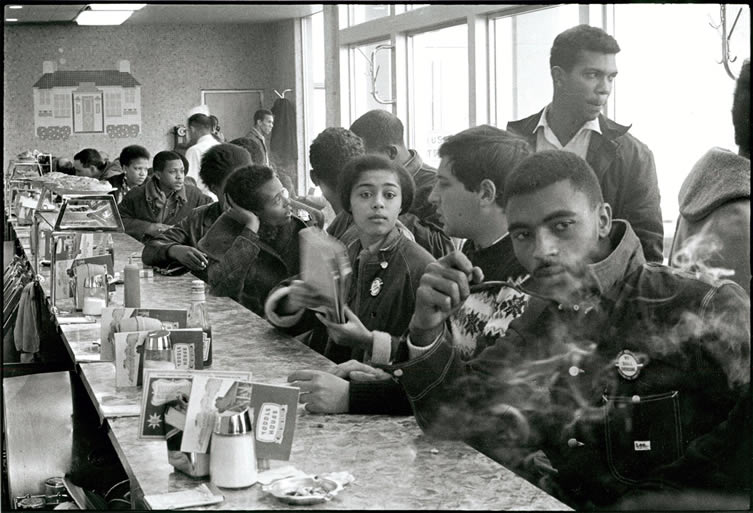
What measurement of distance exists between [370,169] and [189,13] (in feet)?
2.39

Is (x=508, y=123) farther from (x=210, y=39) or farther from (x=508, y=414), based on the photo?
(x=210, y=39)

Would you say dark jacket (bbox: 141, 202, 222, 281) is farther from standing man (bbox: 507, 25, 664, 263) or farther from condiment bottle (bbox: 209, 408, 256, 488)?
condiment bottle (bbox: 209, 408, 256, 488)

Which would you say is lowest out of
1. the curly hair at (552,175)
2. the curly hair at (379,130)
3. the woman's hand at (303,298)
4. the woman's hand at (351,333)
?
the woman's hand at (351,333)

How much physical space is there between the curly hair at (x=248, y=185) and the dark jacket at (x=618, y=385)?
1.24m

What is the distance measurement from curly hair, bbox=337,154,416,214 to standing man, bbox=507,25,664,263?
1.21 ft

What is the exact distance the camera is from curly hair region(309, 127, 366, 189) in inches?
117

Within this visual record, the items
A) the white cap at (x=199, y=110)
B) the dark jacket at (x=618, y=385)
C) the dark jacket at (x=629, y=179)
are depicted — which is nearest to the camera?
the dark jacket at (x=618, y=385)

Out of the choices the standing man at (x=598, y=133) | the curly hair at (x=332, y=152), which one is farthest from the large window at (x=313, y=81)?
the standing man at (x=598, y=133)

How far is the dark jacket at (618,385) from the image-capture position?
7.55ft

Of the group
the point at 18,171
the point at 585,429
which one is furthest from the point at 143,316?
the point at 18,171

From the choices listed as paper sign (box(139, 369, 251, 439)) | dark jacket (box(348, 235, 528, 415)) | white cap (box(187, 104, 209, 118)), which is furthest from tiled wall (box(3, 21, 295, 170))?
paper sign (box(139, 369, 251, 439))

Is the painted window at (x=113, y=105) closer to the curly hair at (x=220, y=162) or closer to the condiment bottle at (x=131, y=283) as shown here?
the curly hair at (x=220, y=162)

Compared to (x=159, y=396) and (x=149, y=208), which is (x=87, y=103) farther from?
(x=159, y=396)

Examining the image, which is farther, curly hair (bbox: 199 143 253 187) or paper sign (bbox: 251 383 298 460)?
curly hair (bbox: 199 143 253 187)
